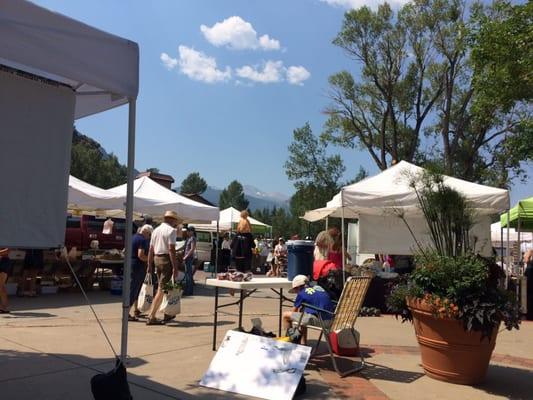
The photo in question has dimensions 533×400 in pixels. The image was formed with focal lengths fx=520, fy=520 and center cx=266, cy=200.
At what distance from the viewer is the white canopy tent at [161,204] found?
41.1ft

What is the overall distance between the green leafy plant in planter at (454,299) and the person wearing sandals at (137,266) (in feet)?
13.9

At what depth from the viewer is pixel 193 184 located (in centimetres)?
10456

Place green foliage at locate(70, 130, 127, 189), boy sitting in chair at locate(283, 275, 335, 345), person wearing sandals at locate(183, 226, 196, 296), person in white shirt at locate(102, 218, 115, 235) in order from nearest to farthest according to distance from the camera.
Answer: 1. boy sitting in chair at locate(283, 275, 335, 345)
2. person wearing sandals at locate(183, 226, 196, 296)
3. person in white shirt at locate(102, 218, 115, 235)
4. green foliage at locate(70, 130, 127, 189)

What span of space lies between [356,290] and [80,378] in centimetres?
290

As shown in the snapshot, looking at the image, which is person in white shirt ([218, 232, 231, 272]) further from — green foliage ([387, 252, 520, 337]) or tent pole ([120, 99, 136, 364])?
tent pole ([120, 99, 136, 364])

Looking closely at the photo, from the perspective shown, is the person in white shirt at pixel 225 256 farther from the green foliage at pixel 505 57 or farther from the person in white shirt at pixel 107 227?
the green foliage at pixel 505 57

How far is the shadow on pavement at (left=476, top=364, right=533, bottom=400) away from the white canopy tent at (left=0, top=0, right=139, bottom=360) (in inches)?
140

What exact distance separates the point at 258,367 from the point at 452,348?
1920 mm

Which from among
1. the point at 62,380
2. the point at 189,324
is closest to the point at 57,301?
the point at 189,324

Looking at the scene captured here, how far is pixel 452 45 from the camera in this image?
2794 centimetres

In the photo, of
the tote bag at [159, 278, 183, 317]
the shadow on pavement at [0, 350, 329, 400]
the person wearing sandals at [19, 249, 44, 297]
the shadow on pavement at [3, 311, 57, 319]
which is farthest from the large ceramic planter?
the person wearing sandals at [19, 249, 44, 297]

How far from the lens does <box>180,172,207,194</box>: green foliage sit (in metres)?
104

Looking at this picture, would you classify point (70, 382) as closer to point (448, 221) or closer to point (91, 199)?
point (448, 221)

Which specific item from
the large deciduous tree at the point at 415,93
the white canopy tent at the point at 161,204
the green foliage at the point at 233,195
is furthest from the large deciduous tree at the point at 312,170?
the green foliage at the point at 233,195
